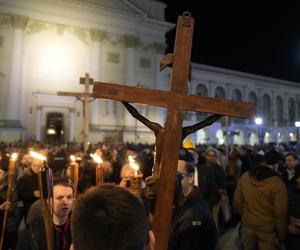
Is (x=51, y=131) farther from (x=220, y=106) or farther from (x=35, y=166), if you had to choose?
(x=220, y=106)

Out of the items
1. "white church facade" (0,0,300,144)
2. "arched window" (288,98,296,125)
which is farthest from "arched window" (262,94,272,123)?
"white church facade" (0,0,300,144)

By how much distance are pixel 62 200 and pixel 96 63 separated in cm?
2618

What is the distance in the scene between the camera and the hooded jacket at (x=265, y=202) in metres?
4.00

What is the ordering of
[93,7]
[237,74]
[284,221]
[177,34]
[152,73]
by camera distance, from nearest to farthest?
[177,34] → [284,221] → [93,7] → [152,73] → [237,74]

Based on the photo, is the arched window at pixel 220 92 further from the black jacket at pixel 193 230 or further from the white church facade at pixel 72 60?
the black jacket at pixel 193 230

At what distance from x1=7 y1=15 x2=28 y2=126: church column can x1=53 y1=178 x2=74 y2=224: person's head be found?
76.1ft

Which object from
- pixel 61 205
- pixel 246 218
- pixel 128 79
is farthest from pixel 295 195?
pixel 128 79

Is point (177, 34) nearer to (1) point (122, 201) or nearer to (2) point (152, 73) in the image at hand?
(1) point (122, 201)

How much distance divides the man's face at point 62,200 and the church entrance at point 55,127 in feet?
81.7

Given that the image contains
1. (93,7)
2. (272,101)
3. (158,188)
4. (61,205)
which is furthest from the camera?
(272,101)

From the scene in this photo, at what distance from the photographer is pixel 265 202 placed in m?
4.11

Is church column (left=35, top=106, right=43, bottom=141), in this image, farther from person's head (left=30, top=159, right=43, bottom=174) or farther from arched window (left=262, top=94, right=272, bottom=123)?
arched window (left=262, top=94, right=272, bottom=123)

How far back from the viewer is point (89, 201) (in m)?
1.30

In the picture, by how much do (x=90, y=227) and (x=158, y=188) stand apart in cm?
58
